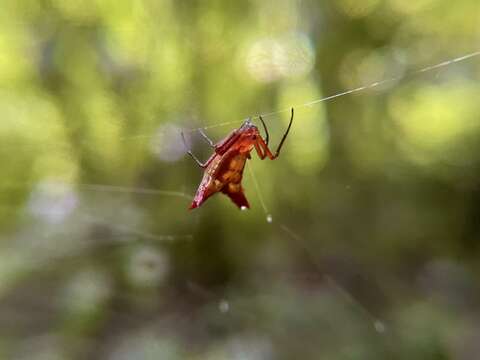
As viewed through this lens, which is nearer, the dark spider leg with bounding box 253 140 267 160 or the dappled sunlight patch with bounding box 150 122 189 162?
the dark spider leg with bounding box 253 140 267 160

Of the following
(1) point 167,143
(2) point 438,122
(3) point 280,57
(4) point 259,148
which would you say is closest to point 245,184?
(1) point 167,143

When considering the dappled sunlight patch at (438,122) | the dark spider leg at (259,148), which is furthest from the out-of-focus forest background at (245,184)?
the dark spider leg at (259,148)

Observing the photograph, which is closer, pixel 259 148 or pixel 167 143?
pixel 259 148

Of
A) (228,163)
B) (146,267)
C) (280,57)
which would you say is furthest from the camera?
(146,267)

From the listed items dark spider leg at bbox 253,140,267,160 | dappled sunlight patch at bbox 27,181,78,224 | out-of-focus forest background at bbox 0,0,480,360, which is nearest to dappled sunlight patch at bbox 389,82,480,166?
out-of-focus forest background at bbox 0,0,480,360

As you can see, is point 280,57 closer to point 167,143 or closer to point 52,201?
point 167,143

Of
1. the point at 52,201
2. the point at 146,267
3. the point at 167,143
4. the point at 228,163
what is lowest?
the point at 146,267

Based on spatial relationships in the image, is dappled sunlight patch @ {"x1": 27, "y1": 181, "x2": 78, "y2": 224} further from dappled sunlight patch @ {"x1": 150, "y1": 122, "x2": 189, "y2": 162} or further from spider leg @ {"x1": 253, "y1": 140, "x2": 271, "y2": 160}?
spider leg @ {"x1": 253, "y1": 140, "x2": 271, "y2": 160}

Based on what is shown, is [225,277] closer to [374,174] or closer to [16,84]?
[374,174]

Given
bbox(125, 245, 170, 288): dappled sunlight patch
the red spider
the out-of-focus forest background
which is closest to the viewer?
the red spider
